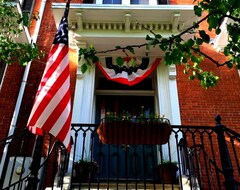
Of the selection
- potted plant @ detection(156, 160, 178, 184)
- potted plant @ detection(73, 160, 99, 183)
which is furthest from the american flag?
potted plant @ detection(156, 160, 178, 184)

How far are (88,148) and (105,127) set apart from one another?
5.44 feet

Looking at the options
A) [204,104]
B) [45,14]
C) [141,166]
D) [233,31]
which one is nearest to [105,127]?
[141,166]

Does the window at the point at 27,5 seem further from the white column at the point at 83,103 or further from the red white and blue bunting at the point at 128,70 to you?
the red white and blue bunting at the point at 128,70

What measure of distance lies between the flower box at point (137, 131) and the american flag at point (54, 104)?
1.00 m

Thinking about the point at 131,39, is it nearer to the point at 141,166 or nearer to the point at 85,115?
the point at 85,115

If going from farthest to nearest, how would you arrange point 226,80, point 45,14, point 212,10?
point 45,14
point 226,80
point 212,10

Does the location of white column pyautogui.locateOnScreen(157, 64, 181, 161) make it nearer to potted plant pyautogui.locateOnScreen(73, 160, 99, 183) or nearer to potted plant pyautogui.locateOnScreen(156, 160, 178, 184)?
potted plant pyautogui.locateOnScreen(156, 160, 178, 184)

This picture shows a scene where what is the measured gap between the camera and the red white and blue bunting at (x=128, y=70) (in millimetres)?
7297

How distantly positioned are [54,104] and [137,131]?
1.65m

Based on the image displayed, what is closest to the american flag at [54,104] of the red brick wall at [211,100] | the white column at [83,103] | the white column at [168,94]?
the white column at [83,103]

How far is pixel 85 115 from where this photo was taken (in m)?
6.90

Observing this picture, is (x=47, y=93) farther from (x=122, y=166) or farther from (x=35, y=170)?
(x=122, y=166)

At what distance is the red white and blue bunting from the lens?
23.9ft

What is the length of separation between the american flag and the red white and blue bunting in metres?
2.47
